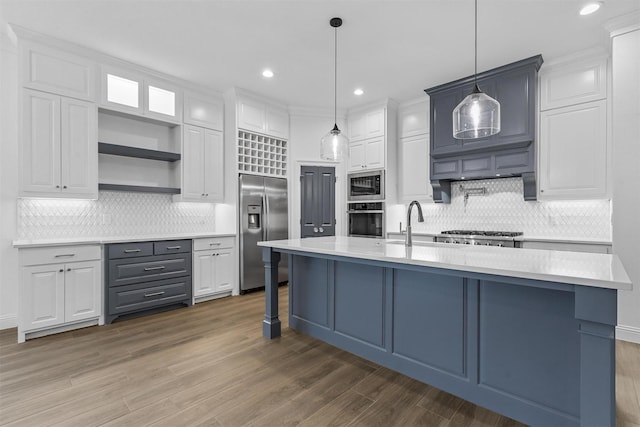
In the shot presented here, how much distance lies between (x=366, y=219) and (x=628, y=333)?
3343 millimetres

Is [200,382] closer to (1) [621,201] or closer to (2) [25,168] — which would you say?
(2) [25,168]

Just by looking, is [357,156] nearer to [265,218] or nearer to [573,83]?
[265,218]

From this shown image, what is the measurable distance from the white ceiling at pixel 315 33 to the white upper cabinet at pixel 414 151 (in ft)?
2.72

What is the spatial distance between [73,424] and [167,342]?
1173 millimetres

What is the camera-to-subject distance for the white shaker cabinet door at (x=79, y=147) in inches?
133

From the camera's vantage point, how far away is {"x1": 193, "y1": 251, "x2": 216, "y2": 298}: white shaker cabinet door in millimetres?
4246

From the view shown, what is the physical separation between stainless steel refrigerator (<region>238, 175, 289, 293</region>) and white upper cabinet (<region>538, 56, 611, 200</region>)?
3617 millimetres

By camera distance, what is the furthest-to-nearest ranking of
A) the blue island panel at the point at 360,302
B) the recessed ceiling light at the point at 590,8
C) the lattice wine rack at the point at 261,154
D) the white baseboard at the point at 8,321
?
the lattice wine rack at the point at 261,154, the white baseboard at the point at 8,321, the recessed ceiling light at the point at 590,8, the blue island panel at the point at 360,302

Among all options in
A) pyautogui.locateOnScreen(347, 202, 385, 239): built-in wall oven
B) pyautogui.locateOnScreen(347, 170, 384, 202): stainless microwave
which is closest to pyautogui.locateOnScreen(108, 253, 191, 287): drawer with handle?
pyautogui.locateOnScreen(347, 202, 385, 239): built-in wall oven

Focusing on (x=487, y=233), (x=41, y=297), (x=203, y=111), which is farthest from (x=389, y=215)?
(x=41, y=297)

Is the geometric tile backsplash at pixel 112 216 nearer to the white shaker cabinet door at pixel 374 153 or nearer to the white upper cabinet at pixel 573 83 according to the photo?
the white shaker cabinet door at pixel 374 153

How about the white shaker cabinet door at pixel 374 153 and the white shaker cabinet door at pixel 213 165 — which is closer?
the white shaker cabinet door at pixel 213 165

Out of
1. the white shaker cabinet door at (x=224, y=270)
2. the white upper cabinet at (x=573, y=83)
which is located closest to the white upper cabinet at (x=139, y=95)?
the white shaker cabinet door at (x=224, y=270)

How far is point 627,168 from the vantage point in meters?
3.06
